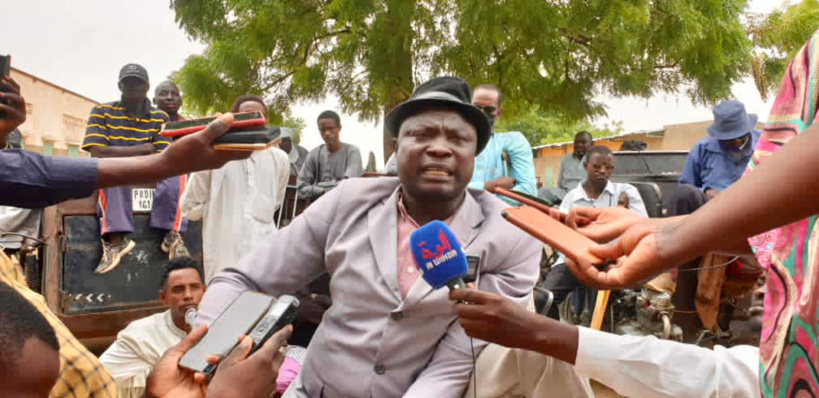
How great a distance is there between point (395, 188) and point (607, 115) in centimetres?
896

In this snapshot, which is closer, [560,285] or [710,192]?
[710,192]

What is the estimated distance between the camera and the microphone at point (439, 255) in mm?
1804

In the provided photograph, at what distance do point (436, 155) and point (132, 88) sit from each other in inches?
139

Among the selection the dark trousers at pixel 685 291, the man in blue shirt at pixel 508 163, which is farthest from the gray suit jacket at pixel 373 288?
the dark trousers at pixel 685 291

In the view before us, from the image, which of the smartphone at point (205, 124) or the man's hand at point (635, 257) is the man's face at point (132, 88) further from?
the man's hand at point (635, 257)

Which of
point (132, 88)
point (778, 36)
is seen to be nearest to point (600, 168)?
point (132, 88)

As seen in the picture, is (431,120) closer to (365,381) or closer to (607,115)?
(365,381)

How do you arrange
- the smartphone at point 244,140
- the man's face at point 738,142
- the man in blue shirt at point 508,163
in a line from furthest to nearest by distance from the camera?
the man's face at point 738,142
the man in blue shirt at point 508,163
the smartphone at point 244,140

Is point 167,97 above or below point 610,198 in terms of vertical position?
above

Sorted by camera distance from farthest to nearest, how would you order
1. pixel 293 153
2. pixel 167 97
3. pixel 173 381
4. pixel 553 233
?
pixel 293 153, pixel 167 97, pixel 173 381, pixel 553 233

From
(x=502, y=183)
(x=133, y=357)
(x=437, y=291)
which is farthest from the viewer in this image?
(x=502, y=183)

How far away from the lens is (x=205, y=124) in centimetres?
203

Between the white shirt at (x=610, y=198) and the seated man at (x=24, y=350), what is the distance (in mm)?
4754

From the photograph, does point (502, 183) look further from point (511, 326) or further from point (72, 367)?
point (72, 367)
